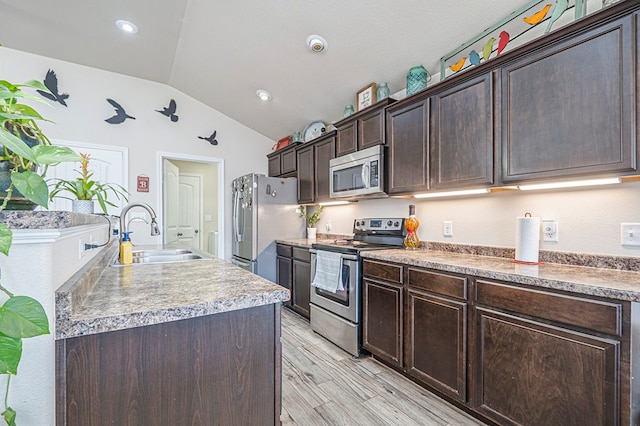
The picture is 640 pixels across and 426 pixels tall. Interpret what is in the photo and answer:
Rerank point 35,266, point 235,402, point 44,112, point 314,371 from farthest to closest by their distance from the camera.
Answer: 1. point 44,112
2. point 314,371
3. point 235,402
4. point 35,266

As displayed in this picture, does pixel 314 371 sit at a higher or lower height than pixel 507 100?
lower

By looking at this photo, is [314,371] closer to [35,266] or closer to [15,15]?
[35,266]

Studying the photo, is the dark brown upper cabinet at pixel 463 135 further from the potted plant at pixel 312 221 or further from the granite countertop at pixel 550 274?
the potted plant at pixel 312 221

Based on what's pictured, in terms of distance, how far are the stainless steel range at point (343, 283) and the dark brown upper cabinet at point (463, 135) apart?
0.83 meters

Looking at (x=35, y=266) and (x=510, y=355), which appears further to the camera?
(x=510, y=355)

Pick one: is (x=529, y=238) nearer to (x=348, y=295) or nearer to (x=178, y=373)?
(x=348, y=295)

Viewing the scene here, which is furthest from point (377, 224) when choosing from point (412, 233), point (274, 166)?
point (274, 166)

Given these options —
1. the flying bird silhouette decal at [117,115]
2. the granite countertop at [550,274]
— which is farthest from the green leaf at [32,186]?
the flying bird silhouette decal at [117,115]

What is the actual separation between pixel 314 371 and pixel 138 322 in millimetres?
1815

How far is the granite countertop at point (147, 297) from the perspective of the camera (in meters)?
0.76

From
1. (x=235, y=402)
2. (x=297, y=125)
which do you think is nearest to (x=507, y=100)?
(x=235, y=402)

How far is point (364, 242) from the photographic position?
3234mm

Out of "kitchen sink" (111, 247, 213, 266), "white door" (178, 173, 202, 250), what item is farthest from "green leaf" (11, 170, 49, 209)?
"white door" (178, 173, 202, 250)

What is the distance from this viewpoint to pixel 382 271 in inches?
91.4
